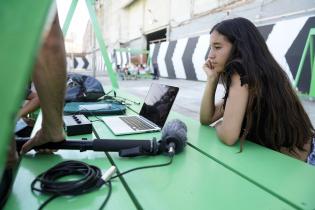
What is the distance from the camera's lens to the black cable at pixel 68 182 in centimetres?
55

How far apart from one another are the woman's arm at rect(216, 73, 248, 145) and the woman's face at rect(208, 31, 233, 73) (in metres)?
0.20

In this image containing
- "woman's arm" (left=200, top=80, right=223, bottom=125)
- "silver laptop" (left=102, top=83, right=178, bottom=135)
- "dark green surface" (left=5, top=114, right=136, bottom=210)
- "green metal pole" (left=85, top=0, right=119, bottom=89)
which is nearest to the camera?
"dark green surface" (left=5, top=114, right=136, bottom=210)

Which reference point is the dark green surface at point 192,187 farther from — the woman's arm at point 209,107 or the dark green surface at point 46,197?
the woman's arm at point 209,107

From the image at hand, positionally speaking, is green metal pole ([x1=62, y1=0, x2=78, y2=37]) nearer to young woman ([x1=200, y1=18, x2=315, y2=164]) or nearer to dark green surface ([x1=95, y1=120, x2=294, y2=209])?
young woman ([x1=200, y1=18, x2=315, y2=164])

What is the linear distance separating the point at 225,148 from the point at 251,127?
233 millimetres

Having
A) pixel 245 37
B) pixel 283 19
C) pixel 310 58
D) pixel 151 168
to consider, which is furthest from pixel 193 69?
pixel 151 168

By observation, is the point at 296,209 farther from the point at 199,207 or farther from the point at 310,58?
the point at 310,58

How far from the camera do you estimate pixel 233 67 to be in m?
1.05

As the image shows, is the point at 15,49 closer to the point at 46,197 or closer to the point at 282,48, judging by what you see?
the point at 46,197

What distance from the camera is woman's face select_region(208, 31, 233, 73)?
116cm

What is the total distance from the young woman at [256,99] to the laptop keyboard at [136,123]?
0.98 feet

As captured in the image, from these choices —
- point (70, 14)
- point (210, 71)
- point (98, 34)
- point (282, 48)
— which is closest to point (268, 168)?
point (210, 71)

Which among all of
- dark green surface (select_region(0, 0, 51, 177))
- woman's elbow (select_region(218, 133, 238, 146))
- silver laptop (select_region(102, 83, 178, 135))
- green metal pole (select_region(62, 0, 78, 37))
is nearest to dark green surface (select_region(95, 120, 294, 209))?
woman's elbow (select_region(218, 133, 238, 146))

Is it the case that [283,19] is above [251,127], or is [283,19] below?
above
